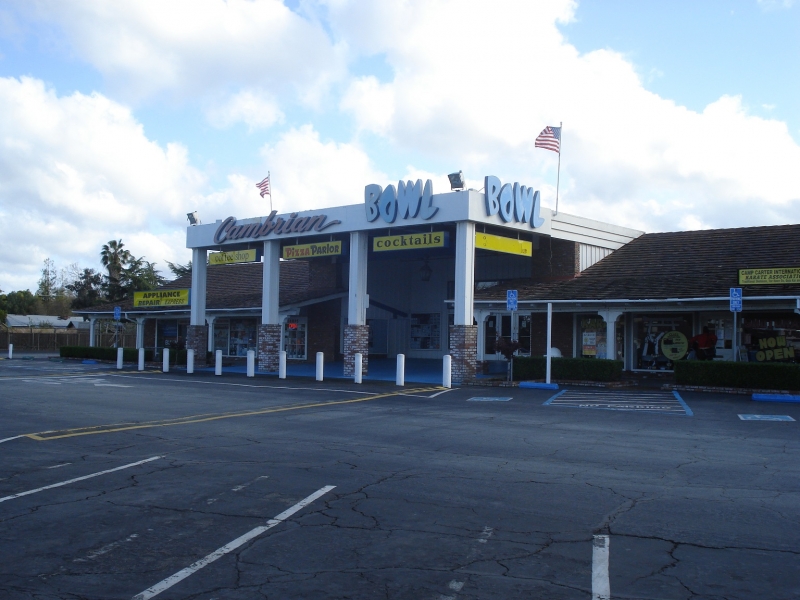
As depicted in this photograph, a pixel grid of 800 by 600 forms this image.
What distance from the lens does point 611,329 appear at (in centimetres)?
2634

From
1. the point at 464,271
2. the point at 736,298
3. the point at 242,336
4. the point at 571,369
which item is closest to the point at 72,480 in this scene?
the point at 736,298

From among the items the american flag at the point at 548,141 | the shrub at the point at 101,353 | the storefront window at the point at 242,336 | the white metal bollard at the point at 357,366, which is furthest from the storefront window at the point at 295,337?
the american flag at the point at 548,141

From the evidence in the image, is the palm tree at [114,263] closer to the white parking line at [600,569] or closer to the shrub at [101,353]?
the shrub at [101,353]

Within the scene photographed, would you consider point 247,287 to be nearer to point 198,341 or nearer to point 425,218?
point 198,341

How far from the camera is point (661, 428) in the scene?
14.1 meters

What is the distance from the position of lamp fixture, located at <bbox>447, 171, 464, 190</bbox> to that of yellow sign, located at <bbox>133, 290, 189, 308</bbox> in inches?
684

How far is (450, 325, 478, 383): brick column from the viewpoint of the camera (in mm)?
25156

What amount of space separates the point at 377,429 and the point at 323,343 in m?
23.8

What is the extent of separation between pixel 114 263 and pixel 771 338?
54464mm

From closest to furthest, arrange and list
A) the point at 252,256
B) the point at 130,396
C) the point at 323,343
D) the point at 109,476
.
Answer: the point at 109,476 < the point at 130,396 < the point at 252,256 < the point at 323,343

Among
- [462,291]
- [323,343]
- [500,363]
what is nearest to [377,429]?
[462,291]

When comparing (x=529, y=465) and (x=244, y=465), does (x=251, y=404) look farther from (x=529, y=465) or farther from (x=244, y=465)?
(x=529, y=465)

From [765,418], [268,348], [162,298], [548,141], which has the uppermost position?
[548,141]

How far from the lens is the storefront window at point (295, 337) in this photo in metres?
37.0
